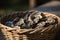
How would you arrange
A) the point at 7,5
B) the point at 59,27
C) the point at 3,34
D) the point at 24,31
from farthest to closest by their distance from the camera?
the point at 7,5 < the point at 59,27 < the point at 3,34 < the point at 24,31

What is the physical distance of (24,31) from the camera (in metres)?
1.49

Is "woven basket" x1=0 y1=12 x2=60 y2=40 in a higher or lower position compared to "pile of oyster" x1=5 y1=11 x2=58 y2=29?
lower

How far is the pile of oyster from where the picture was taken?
167 centimetres

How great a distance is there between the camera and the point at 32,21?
1.74m

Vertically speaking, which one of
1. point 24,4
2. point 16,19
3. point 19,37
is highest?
point 24,4

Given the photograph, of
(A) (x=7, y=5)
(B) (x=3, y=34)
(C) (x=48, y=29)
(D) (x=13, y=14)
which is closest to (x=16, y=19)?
(D) (x=13, y=14)

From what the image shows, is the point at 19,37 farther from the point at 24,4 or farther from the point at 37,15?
the point at 24,4

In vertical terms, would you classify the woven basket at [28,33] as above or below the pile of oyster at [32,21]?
below

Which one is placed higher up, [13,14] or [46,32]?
[13,14]

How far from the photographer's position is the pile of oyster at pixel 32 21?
65.7 inches

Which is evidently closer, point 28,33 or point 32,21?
point 28,33

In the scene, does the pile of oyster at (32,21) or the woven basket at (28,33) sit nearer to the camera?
the woven basket at (28,33)

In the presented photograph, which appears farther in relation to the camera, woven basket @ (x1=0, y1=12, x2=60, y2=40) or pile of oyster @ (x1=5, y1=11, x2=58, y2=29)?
pile of oyster @ (x1=5, y1=11, x2=58, y2=29)

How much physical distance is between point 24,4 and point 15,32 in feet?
16.0
